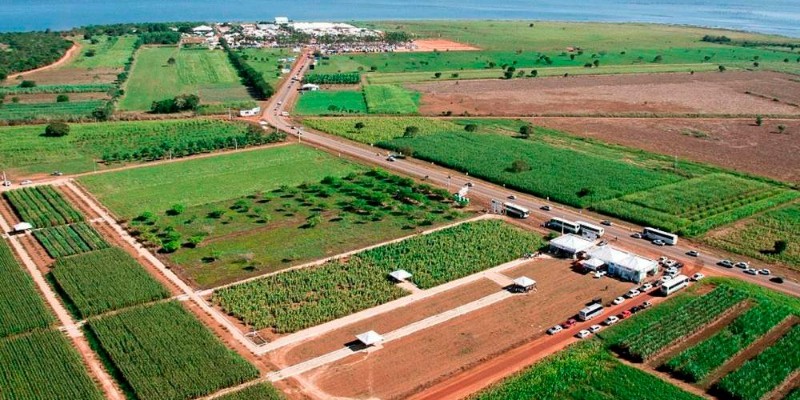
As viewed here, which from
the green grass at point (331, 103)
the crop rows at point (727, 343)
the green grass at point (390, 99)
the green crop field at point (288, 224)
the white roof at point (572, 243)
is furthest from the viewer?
the green grass at point (390, 99)

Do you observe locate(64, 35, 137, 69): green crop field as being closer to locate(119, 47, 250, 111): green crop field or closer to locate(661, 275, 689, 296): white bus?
locate(119, 47, 250, 111): green crop field

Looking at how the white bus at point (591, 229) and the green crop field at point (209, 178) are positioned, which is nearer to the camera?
the white bus at point (591, 229)

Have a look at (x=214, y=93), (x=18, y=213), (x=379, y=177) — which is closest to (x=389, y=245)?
(x=379, y=177)

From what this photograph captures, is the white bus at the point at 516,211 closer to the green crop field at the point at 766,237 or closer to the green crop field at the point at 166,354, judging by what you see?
the green crop field at the point at 766,237

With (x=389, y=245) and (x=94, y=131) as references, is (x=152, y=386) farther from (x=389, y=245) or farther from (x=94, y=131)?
(x=94, y=131)

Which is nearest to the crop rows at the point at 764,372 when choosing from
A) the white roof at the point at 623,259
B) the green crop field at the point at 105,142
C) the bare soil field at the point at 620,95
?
the white roof at the point at 623,259

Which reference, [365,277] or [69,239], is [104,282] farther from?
[365,277]
